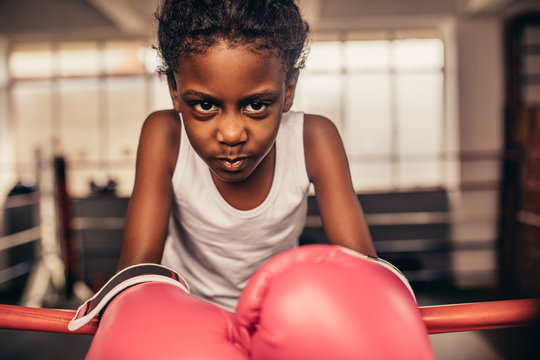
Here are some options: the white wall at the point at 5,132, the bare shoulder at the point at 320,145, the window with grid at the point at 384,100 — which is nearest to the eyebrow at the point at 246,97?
the bare shoulder at the point at 320,145

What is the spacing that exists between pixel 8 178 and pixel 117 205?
231 cm

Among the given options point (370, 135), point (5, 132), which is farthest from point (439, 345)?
point (5, 132)

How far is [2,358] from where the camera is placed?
2166 mm

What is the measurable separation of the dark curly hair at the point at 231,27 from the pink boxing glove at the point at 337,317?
24cm

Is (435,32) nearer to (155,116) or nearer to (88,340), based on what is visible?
(88,340)

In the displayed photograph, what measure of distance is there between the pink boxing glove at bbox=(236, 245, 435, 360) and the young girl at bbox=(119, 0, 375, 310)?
18 centimetres

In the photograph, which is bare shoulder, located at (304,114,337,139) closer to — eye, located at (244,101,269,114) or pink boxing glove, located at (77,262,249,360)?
eye, located at (244,101,269,114)

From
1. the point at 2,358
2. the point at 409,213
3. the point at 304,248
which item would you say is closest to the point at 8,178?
the point at 2,358

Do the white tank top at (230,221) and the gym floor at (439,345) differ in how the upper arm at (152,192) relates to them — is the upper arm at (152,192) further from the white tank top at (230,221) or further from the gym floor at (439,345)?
the gym floor at (439,345)

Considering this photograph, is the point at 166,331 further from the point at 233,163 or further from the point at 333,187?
the point at 333,187

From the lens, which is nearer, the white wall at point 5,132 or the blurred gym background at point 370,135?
the blurred gym background at point 370,135

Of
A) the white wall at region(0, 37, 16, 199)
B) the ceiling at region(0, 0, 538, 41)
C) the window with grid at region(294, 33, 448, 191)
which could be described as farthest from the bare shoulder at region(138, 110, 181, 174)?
the white wall at region(0, 37, 16, 199)

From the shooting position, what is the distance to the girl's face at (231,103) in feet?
1.36

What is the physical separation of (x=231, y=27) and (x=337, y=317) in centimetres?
29
